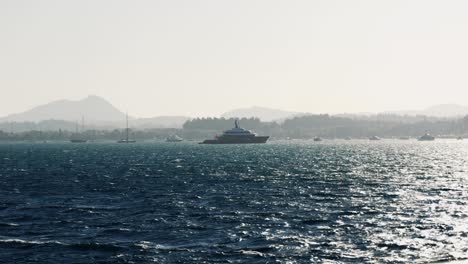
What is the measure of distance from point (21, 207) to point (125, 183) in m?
32.2

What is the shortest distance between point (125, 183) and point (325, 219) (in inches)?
1938

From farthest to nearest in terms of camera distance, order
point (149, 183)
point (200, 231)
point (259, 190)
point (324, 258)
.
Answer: point (149, 183), point (259, 190), point (200, 231), point (324, 258)

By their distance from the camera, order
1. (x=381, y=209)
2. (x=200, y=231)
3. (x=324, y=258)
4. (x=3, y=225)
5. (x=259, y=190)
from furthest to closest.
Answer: (x=259, y=190) → (x=381, y=209) → (x=3, y=225) → (x=200, y=231) → (x=324, y=258)

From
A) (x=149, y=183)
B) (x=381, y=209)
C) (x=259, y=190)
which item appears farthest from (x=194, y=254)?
(x=149, y=183)

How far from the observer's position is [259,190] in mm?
86438

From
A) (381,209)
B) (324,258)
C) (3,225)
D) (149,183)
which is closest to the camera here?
(324,258)

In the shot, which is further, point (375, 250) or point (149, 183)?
point (149, 183)

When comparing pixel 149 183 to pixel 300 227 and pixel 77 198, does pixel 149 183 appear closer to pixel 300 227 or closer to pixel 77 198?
pixel 77 198

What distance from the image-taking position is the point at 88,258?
4212 centimetres

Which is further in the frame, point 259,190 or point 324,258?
point 259,190

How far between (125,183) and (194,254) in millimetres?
58714

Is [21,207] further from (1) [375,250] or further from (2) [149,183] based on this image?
(1) [375,250]

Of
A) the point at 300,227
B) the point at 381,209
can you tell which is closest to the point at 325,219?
the point at 300,227

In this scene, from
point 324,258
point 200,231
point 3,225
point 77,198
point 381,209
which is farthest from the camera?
point 77,198
